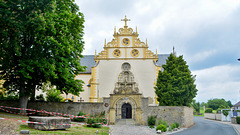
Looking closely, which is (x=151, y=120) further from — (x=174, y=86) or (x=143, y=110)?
(x=174, y=86)

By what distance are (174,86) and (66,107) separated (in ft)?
43.3

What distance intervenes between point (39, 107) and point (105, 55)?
589 inches

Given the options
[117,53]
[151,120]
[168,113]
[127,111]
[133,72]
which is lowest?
[151,120]

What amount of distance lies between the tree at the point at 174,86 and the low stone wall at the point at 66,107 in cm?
788

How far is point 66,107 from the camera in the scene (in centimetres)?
2156

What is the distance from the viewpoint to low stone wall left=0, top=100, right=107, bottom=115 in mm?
20347

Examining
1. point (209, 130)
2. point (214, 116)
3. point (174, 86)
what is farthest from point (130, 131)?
point (214, 116)

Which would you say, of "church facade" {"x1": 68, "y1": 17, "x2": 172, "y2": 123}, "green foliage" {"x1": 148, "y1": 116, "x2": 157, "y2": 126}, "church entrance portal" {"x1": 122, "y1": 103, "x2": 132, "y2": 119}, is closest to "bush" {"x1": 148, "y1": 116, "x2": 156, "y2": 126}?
"green foliage" {"x1": 148, "y1": 116, "x2": 157, "y2": 126}

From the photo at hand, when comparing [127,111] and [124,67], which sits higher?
[124,67]

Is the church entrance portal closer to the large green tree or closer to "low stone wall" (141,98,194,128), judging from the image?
"low stone wall" (141,98,194,128)

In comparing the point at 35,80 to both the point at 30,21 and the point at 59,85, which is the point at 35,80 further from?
the point at 30,21

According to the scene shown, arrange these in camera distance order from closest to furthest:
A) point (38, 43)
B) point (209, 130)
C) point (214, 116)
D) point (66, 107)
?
point (38, 43) → point (209, 130) → point (66, 107) → point (214, 116)

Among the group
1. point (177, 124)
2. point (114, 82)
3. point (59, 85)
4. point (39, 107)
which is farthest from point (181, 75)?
point (39, 107)

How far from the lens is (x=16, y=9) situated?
14.0 m
